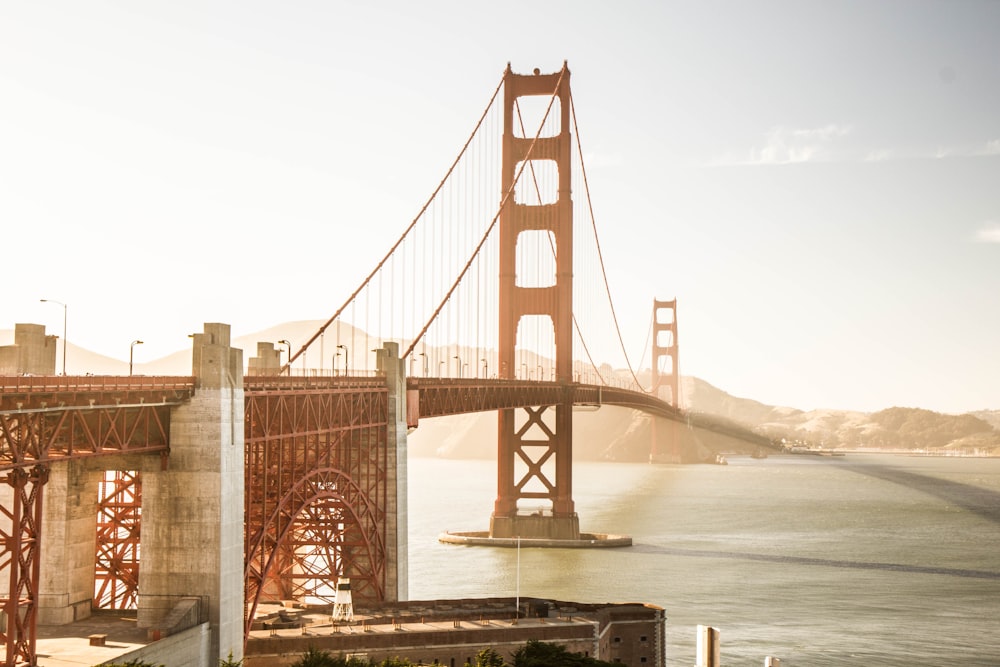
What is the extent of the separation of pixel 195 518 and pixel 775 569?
3822cm

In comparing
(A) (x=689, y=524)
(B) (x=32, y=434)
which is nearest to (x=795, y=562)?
(A) (x=689, y=524)

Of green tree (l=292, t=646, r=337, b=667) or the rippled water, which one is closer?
green tree (l=292, t=646, r=337, b=667)

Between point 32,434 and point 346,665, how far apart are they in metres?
10.2

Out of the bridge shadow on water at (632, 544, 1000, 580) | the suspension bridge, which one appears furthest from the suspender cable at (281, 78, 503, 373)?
the bridge shadow on water at (632, 544, 1000, 580)

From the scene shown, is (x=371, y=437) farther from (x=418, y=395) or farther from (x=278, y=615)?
(x=278, y=615)

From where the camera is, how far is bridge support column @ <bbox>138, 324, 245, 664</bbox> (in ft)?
84.2

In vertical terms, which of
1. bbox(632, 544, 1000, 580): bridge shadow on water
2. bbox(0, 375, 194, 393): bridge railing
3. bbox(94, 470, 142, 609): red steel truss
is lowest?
bbox(632, 544, 1000, 580): bridge shadow on water

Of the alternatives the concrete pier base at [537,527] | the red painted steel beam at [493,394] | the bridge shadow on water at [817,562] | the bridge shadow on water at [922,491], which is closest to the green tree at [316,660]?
the red painted steel beam at [493,394]

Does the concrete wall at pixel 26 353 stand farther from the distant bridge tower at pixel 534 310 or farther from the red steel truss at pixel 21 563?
the distant bridge tower at pixel 534 310

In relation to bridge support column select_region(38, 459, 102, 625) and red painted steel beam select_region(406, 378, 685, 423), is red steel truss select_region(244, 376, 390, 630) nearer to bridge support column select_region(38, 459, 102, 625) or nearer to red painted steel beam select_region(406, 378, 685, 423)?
bridge support column select_region(38, 459, 102, 625)

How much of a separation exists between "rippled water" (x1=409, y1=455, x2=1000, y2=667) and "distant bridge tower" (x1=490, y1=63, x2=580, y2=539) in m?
4.96

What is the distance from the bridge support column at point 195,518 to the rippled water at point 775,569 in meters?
17.5

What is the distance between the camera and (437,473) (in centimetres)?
15138

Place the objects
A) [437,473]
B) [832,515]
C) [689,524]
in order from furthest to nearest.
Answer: [437,473] → [832,515] → [689,524]
